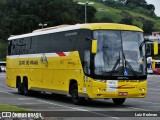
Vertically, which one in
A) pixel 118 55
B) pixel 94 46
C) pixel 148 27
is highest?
pixel 148 27

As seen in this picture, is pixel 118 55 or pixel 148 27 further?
pixel 148 27

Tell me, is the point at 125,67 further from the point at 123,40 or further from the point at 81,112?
the point at 81,112

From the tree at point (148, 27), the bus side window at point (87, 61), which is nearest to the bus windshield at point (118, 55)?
the bus side window at point (87, 61)

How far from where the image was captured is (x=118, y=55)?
808 inches

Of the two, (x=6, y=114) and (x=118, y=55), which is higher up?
(x=118, y=55)

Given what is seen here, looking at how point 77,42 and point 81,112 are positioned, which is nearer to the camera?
point 81,112

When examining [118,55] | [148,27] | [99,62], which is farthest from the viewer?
[148,27]

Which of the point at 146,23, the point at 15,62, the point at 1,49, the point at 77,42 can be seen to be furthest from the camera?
the point at 146,23

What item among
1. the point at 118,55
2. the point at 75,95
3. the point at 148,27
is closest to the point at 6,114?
the point at 118,55

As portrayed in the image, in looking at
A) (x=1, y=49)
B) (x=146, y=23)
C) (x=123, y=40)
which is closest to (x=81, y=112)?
(x=123, y=40)

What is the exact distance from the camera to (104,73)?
66.2 ft

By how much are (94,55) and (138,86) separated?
90.3 inches

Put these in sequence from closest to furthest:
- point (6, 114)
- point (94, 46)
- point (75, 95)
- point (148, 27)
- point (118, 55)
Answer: point (6, 114) < point (94, 46) < point (118, 55) < point (75, 95) < point (148, 27)

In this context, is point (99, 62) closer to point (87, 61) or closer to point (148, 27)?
point (87, 61)
